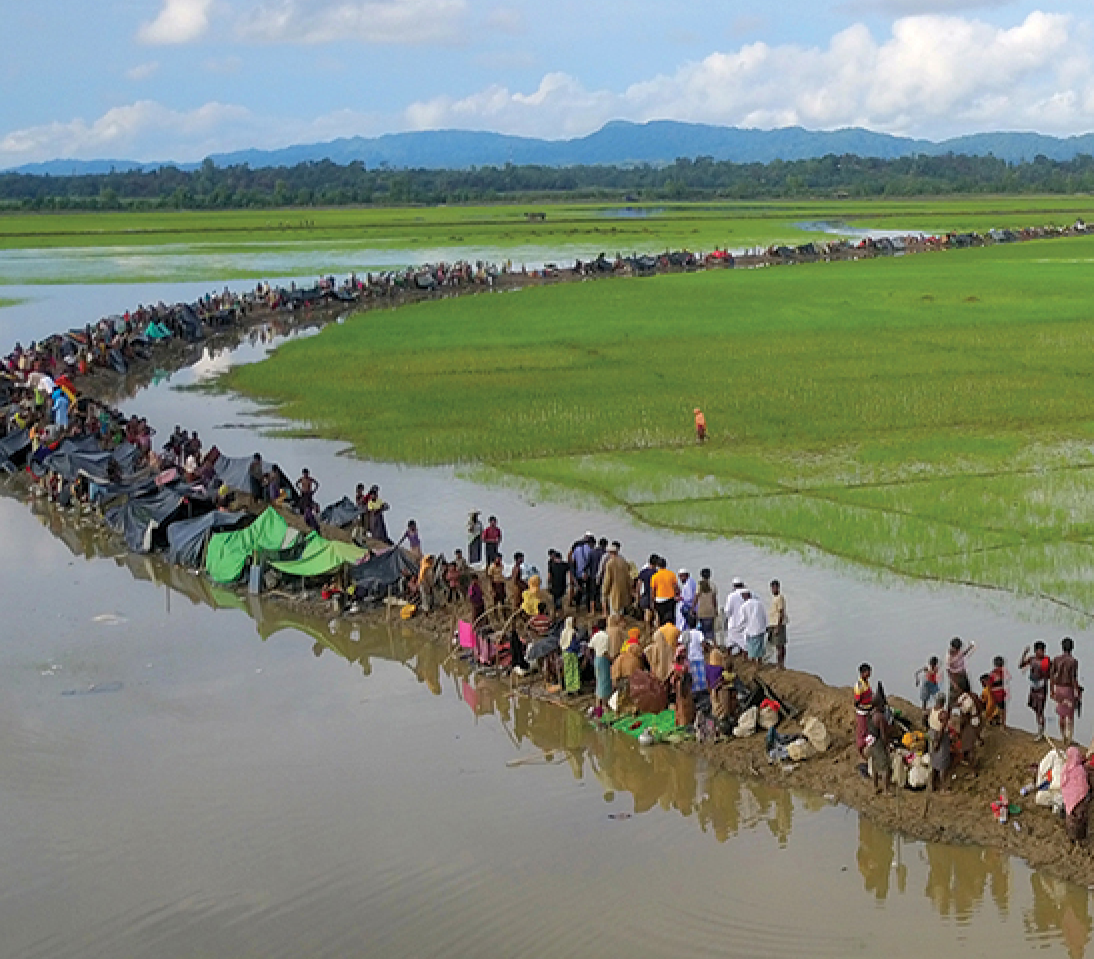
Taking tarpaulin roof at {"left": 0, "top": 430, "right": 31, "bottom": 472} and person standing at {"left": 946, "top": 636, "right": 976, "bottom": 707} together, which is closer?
person standing at {"left": 946, "top": 636, "right": 976, "bottom": 707}

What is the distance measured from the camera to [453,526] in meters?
22.0

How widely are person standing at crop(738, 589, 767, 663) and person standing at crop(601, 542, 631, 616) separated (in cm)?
206

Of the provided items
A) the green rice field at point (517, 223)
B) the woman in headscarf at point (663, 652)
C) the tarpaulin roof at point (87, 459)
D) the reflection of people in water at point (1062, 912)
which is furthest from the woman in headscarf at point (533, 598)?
the green rice field at point (517, 223)

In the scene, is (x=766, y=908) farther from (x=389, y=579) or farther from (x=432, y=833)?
(x=389, y=579)

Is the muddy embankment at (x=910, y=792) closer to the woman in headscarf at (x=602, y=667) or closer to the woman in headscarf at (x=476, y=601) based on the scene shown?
the woman in headscarf at (x=602, y=667)

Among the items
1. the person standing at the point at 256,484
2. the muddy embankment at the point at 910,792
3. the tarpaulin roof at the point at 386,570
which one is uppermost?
the person standing at the point at 256,484

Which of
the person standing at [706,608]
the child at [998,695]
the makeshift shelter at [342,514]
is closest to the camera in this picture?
the child at [998,695]

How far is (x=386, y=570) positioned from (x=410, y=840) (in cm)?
662

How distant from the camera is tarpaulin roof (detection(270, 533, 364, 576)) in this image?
1853 centimetres

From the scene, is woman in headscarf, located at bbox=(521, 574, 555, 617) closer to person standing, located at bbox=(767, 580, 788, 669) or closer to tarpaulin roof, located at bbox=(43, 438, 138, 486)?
person standing, located at bbox=(767, 580, 788, 669)

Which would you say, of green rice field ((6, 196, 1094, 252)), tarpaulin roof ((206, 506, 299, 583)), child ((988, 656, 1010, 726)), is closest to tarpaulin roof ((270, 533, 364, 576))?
tarpaulin roof ((206, 506, 299, 583))

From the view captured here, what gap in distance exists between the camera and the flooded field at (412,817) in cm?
1055

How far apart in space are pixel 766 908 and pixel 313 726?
229 inches

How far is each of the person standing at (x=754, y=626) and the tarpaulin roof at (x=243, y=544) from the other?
7.56m
